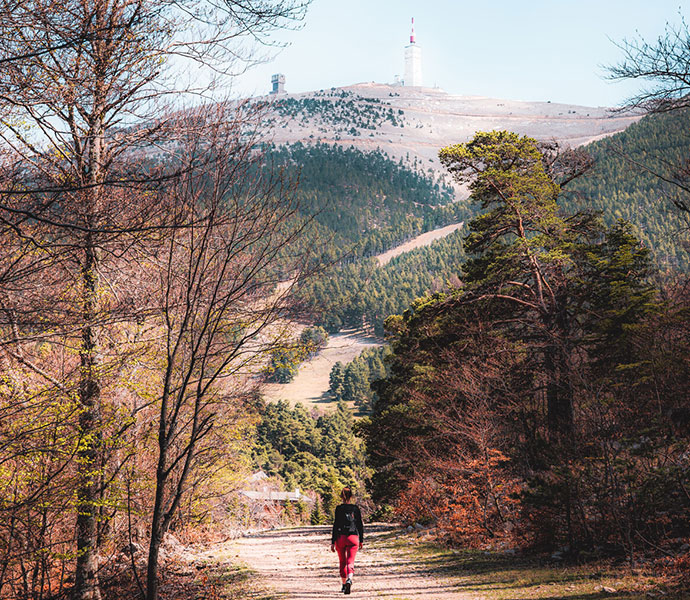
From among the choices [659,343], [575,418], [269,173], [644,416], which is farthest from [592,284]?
[269,173]

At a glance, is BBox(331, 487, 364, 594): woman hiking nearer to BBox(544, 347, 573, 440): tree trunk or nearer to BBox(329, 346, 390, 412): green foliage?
BBox(544, 347, 573, 440): tree trunk

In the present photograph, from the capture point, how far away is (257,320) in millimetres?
7320

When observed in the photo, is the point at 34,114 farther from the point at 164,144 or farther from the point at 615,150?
the point at 615,150

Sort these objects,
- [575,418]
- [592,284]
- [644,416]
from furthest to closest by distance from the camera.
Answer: [592,284] → [644,416] → [575,418]

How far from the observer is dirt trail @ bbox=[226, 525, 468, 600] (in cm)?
869

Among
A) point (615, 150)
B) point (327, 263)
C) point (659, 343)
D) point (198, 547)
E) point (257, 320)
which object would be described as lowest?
point (198, 547)

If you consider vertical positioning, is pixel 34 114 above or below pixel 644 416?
above

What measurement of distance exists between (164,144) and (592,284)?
14.8 metres

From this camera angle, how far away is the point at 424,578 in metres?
10.1

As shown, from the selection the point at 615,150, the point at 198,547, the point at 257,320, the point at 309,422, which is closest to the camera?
the point at 257,320

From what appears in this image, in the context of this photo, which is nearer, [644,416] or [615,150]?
[615,150]

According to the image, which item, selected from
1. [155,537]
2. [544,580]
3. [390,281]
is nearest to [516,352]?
[544,580]

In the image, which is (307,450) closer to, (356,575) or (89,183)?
(356,575)

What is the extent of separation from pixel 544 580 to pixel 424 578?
89.4 inches
